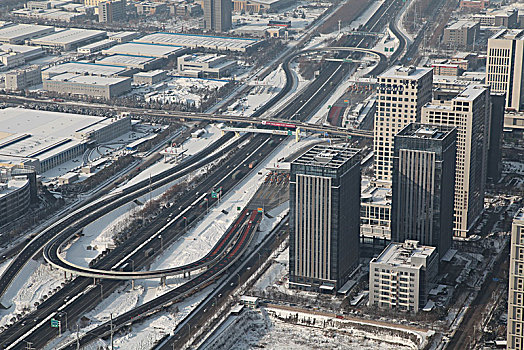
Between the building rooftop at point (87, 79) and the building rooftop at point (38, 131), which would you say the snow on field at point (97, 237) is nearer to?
the building rooftop at point (38, 131)

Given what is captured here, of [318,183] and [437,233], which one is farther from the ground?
[318,183]

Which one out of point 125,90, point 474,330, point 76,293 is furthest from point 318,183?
point 125,90

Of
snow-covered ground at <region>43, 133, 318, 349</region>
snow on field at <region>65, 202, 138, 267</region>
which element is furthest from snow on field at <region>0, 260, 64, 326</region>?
snow-covered ground at <region>43, 133, 318, 349</region>

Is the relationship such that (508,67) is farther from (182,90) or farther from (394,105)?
(182,90)

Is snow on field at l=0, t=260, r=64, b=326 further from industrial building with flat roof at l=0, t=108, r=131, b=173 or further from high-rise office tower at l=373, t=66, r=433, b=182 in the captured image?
high-rise office tower at l=373, t=66, r=433, b=182

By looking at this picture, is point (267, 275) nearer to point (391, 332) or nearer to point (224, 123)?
point (391, 332)
